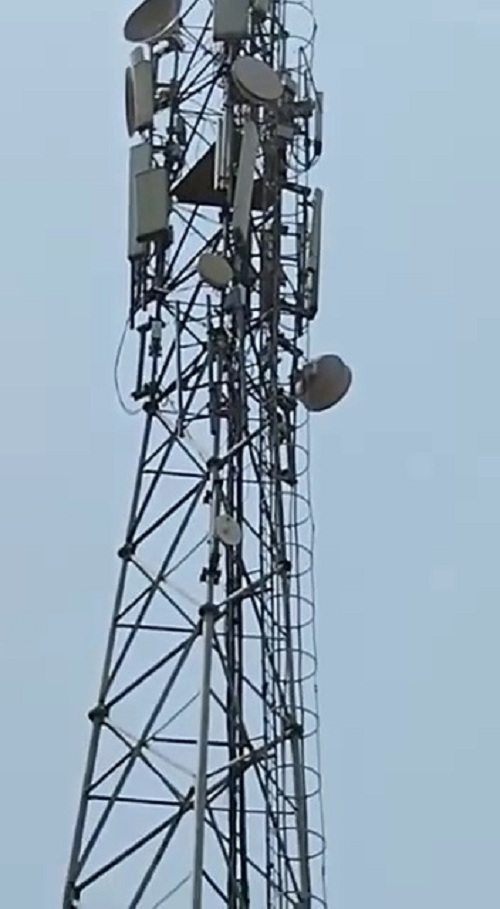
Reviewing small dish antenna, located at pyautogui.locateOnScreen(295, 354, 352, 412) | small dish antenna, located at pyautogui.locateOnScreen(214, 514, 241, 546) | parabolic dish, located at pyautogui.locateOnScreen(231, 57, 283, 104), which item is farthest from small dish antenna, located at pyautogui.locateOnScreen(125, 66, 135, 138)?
small dish antenna, located at pyautogui.locateOnScreen(214, 514, 241, 546)

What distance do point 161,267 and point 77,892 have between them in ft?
13.0

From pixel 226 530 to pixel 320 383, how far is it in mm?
1639

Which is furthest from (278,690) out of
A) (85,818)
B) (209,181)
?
(209,181)

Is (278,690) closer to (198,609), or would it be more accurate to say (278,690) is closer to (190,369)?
(198,609)

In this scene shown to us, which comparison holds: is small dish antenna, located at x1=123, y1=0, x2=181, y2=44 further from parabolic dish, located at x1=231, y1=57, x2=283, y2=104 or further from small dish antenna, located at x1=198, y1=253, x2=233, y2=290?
small dish antenna, located at x1=198, y1=253, x2=233, y2=290

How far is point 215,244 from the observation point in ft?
42.8

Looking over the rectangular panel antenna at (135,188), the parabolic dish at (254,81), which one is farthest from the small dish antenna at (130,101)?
the parabolic dish at (254,81)

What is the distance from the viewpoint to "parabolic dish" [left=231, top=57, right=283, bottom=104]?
1301 centimetres

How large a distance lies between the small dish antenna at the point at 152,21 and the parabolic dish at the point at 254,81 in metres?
1.01

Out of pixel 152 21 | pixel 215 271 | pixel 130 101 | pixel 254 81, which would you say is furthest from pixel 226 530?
pixel 152 21

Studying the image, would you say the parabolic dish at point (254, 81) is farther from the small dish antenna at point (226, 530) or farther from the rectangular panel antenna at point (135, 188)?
the small dish antenna at point (226, 530)

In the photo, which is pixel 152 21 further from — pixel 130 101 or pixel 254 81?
pixel 254 81

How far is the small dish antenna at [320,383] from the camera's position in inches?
524

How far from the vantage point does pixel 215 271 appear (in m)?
12.6
